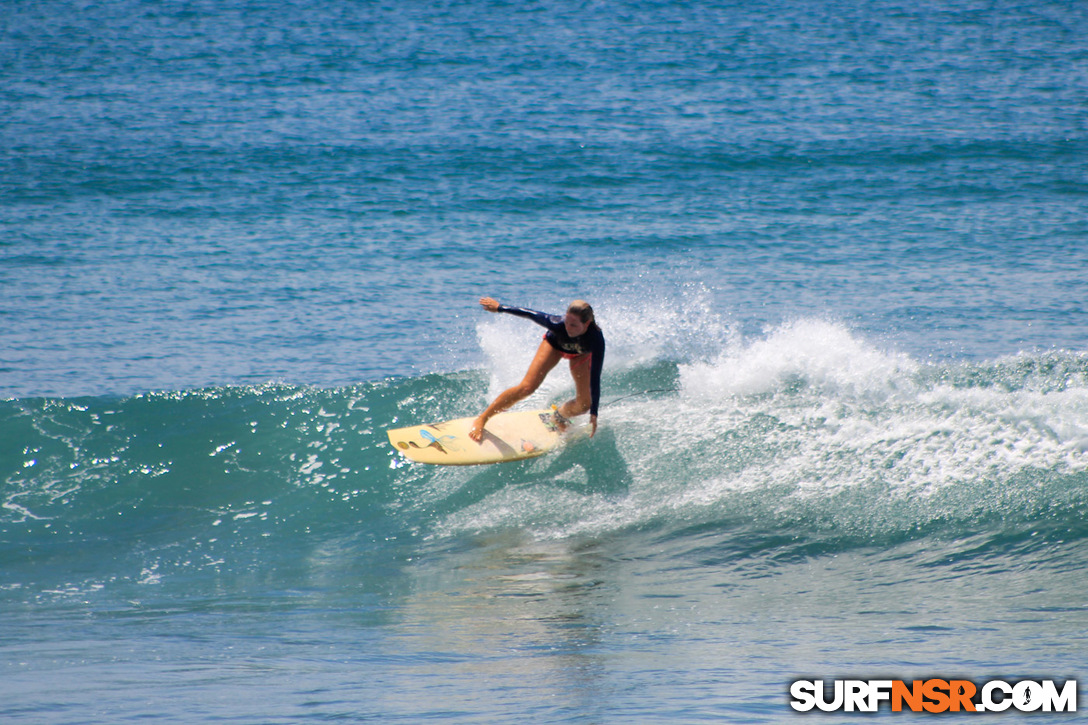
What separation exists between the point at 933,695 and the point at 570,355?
436cm

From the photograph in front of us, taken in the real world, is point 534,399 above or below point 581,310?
below

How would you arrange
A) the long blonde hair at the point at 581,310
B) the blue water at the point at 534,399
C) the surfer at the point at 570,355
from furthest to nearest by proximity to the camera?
the surfer at the point at 570,355, the long blonde hair at the point at 581,310, the blue water at the point at 534,399

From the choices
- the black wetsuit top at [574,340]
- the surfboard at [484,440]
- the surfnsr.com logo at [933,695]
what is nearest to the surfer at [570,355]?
the black wetsuit top at [574,340]

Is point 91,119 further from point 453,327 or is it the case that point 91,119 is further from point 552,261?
point 453,327

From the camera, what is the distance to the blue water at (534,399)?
5.43m

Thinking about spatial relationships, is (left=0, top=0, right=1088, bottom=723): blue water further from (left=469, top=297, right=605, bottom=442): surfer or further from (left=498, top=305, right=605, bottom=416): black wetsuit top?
(left=498, top=305, right=605, bottom=416): black wetsuit top

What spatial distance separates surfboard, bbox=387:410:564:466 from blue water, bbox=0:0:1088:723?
28 centimetres

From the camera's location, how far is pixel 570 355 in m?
8.24

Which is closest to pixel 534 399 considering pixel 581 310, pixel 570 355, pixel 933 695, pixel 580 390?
pixel 580 390

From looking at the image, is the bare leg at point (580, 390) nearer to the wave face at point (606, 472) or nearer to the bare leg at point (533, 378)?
the bare leg at point (533, 378)

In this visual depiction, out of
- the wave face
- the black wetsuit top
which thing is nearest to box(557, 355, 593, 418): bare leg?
the black wetsuit top

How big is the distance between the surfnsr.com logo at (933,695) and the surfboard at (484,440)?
4.37m

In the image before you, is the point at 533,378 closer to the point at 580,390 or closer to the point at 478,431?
the point at 580,390

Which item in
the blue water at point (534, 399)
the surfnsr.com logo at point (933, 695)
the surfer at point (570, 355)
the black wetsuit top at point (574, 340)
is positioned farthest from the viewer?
the black wetsuit top at point (574, 340)
